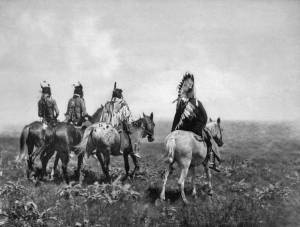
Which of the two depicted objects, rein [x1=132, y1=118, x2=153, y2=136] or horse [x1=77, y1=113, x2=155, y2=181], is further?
rein [x1=132, y1=118, x2=153, y2=136]

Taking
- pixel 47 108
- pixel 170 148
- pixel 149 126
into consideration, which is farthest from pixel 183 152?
pixel 47 108

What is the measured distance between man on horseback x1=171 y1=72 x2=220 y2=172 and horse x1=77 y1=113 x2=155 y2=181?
2.07 metres

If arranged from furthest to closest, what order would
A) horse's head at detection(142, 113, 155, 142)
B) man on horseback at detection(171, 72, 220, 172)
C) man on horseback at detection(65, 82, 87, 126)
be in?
man on horseback at detection(65, 82, 87, 126), horse's head at detection(142, 113, 155, 142), man on horseback at detection(171, 72, 220, 172)

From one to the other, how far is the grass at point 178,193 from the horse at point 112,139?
454mm

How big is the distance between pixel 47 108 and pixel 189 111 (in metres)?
4.75

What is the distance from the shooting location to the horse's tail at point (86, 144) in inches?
414

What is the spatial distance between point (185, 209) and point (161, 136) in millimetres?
3317

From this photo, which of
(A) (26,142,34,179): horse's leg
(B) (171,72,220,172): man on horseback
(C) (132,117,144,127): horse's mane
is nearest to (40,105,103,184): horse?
(A) (26,142,34,179): horse's leg

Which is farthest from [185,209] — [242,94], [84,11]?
[84,11]

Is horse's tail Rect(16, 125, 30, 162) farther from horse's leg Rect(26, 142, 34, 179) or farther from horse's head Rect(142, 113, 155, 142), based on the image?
horse's head Rect(142, 113, 155, 142)

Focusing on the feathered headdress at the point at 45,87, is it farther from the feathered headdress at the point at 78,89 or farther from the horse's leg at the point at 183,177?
the horse's leg at the point at 183,177

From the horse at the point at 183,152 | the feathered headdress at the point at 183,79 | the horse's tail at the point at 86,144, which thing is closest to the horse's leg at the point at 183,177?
the horse at the point at 183,152

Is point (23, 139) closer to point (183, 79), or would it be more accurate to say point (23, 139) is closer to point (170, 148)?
point (170, 148)

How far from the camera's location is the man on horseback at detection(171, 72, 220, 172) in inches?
369
